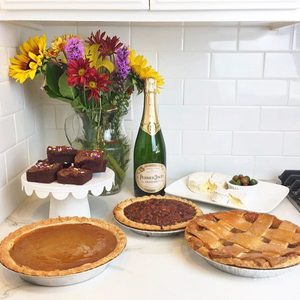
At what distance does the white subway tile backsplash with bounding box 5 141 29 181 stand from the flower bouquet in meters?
0.14

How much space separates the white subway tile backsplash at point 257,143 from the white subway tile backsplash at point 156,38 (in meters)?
0.35

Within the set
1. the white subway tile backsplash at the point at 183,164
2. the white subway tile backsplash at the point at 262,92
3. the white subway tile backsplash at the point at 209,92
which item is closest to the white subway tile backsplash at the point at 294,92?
the white subway tile backsplash at the point at 262,92

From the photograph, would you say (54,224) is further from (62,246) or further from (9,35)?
(9,35)

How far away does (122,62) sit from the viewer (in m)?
1.10

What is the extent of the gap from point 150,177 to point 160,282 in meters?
0.40

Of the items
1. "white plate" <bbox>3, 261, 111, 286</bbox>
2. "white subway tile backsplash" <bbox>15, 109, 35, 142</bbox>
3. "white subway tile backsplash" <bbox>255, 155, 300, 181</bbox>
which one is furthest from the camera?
"white subway tile backsplash" <bbox>255, 155, 300, 181</bbox>

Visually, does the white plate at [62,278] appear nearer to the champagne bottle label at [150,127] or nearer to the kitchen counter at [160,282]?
the kitchen counter at [160,282]

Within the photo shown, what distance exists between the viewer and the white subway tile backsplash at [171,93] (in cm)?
128

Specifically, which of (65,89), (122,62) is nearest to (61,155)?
(65,89)

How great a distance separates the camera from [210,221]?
3.07 feet

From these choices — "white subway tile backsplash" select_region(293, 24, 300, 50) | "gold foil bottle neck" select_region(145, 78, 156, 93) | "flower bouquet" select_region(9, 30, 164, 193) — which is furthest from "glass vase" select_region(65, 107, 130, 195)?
"white subway tile backsplash" select_region(293, 24, 300, 50)

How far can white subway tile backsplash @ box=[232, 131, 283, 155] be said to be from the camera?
131 cm
